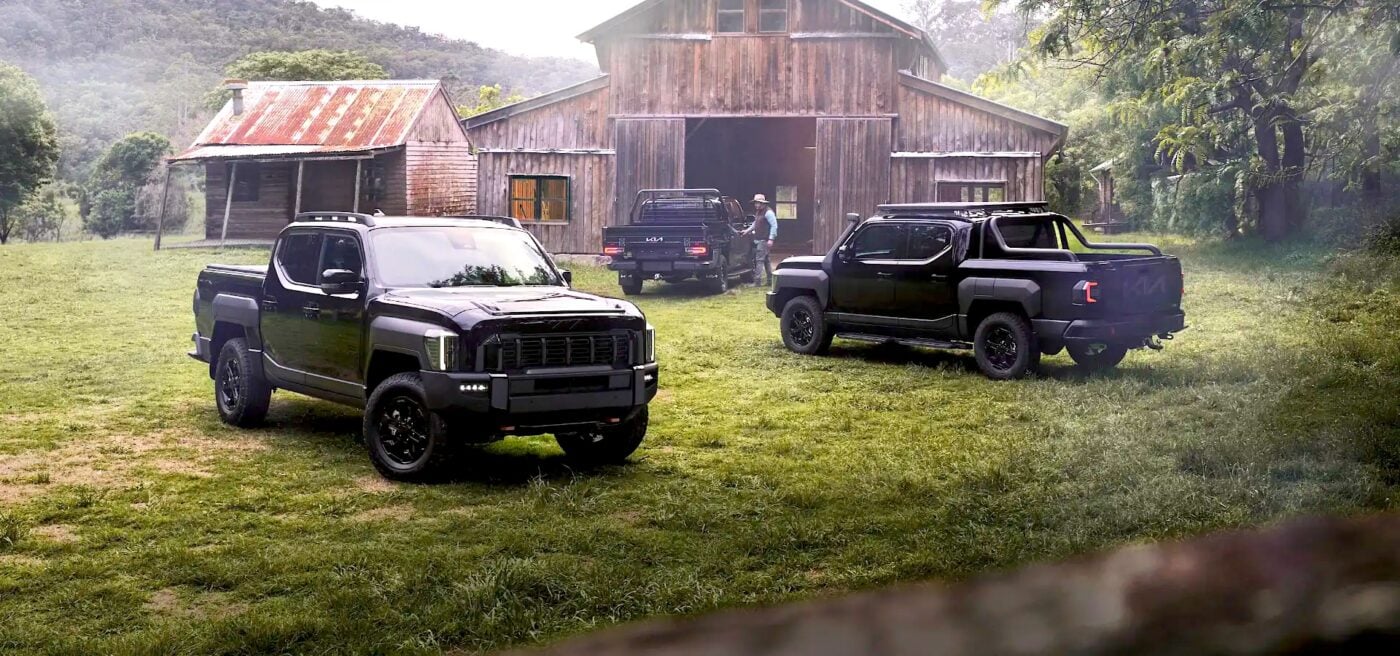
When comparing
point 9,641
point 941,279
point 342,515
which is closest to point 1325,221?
point 941,279

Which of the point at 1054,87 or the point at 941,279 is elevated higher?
the point at 1054,87

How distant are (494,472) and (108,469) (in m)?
2.77

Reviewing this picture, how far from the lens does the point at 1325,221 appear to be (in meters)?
29.6

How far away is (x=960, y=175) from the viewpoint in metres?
30.5

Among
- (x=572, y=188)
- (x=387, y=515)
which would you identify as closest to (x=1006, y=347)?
(x=387, y=515)

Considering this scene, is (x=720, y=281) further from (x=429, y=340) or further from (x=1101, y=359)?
(x=429, y=340)

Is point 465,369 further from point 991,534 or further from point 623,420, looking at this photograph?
Result: point 991,534

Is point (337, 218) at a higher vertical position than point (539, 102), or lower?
lower

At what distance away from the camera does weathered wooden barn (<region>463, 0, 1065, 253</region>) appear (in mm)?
30672

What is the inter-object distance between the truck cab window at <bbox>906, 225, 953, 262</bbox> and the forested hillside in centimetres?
6152

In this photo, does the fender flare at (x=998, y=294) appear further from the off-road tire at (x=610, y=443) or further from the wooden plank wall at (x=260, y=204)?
the wooden plank wall at (x=260, y=204)

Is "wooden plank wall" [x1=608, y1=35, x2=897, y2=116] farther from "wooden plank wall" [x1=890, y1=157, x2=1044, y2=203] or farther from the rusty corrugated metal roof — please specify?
the rusty corrugated metal roof

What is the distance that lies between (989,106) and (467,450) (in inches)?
846

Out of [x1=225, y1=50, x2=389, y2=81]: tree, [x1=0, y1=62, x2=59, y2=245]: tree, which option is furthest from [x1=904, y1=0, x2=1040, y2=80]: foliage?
[x1=0, y1=62, x2=59, y2=245]: tree
